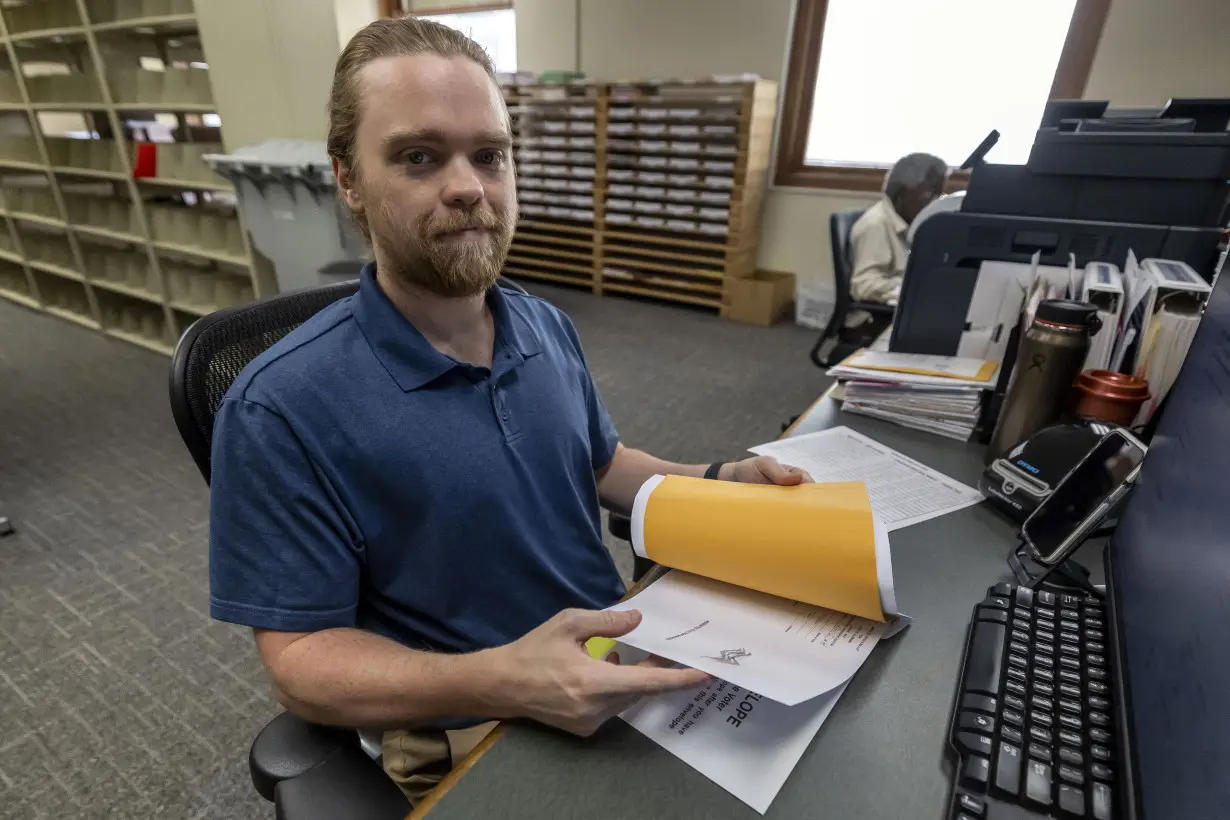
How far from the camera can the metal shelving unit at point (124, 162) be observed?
310cm

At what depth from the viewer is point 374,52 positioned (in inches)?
29.8

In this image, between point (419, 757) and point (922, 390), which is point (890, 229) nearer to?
point (922, 390)

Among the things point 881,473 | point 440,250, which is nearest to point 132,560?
point 440,250

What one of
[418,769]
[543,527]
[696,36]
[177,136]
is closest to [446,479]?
[543,527]

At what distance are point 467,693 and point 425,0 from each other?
5.53m

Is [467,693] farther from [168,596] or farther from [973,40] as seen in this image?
[973,40]

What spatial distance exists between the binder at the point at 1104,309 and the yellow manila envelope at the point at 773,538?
2.19ft

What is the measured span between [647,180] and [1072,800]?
4.20 meters

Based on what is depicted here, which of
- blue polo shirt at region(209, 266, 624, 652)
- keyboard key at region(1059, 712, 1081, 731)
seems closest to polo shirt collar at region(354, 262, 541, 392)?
blue polo shirt at region(209, 266, 624, 652)

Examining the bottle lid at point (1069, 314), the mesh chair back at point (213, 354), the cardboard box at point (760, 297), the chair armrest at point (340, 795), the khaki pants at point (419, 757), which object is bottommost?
the cardboard box at point (760, 297)

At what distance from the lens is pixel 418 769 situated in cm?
73

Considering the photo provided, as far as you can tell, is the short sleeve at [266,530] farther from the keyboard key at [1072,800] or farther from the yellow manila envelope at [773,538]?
the keyboard key at [1072,800]

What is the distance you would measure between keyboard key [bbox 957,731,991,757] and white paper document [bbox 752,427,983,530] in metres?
0.38

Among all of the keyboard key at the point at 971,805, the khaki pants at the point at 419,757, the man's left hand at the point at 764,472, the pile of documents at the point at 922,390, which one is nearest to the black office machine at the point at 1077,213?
the pile of documents at the point at 922,390
